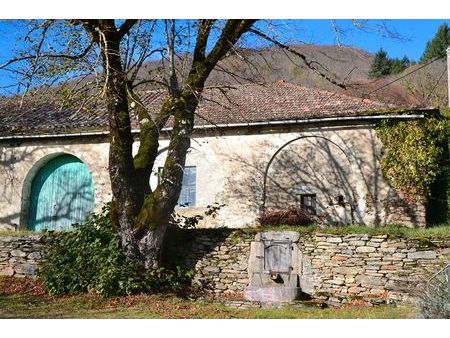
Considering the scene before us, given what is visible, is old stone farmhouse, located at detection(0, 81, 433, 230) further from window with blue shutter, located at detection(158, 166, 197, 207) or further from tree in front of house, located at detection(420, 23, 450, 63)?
tree in front of house, located at detection(420, 23, 450, 63)

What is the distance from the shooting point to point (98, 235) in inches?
423

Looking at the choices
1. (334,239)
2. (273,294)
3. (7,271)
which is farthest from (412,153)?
(7,271)

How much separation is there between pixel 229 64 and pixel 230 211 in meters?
4.28

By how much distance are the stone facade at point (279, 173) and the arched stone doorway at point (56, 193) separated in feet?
1.07

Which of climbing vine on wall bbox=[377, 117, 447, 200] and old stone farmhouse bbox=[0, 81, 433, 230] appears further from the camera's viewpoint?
old stone farmhouse bbox=[0, 81, 433, 230]

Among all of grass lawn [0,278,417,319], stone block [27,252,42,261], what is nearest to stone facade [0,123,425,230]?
stone block [27,252,42,261]

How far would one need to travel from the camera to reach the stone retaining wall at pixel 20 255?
11430 mm

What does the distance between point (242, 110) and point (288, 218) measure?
12.3ft

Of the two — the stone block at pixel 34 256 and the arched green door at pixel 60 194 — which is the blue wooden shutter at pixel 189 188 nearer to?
the arched green door at pixel 60 194

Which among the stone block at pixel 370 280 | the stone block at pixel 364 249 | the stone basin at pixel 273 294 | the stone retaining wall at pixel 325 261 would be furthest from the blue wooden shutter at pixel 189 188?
the stone block at pixel 370 280

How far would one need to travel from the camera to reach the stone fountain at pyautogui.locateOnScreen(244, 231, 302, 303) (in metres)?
11.0

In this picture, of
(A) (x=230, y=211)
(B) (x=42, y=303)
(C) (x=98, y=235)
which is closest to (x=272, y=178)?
(A) (x=230, y=211)

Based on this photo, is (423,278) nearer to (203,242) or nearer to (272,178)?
(203,242)

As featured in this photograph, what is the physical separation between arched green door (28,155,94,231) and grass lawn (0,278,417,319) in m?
5.36
